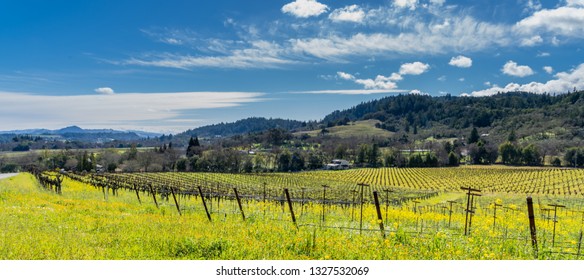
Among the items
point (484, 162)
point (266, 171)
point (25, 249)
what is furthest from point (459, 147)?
point (25, 249)

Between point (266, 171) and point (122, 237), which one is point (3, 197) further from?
point (266, 171)

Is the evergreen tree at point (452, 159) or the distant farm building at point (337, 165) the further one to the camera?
the distant farm building at point (337, 165)

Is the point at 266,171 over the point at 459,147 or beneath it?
beneath

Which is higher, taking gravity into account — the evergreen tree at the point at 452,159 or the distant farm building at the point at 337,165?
the evergreen tree at the point at 452,159

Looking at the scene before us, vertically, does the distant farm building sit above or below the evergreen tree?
below

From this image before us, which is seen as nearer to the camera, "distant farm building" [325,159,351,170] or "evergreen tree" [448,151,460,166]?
"evergreen tree" [448,151,460,166]

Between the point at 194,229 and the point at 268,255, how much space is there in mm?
3930

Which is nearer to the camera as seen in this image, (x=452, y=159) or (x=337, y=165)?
(x=452, y=159)

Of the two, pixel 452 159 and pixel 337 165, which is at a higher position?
pixel 452 159

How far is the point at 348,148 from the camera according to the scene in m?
193
